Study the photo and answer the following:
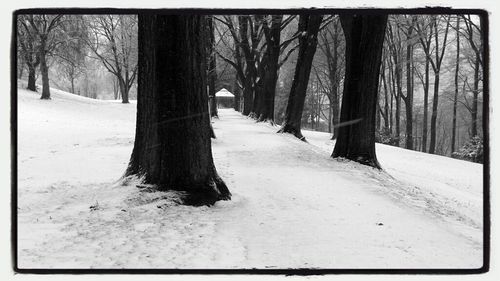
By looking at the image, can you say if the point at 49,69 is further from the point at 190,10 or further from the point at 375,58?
the point at 375,58

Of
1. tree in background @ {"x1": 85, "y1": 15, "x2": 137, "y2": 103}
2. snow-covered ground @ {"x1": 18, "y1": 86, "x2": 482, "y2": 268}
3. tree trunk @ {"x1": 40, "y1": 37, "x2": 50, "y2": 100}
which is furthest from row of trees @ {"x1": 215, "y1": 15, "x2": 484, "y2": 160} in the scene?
tree trunk @ {"x1": 40, "y1": 37, "x2": 50, "y2": 100}

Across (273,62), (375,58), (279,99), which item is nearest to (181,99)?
(375,58)

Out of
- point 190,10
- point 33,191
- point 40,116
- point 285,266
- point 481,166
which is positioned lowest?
A: point 285,266

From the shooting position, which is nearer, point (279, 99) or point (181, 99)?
point (181, 99)

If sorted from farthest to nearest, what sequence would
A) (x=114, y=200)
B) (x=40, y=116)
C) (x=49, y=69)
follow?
(x=49, y=69)
(x=40, y=116)
(x=114, y=200)

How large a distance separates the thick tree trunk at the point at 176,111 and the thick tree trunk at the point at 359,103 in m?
4.18

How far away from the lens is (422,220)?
3160mm

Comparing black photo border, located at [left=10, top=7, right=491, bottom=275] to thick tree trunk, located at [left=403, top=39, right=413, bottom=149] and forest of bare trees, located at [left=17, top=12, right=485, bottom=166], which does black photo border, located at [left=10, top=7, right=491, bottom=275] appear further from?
thick tree trunk, located at [left=403, top=39, right=413, bottom=149]

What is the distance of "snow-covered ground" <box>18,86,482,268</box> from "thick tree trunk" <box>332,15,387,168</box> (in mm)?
2286

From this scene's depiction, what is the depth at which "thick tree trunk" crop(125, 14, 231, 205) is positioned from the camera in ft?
11.7

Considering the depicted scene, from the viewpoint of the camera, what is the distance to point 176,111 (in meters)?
3.63

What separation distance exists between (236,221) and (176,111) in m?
1.21

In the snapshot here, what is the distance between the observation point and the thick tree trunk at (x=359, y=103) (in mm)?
7133

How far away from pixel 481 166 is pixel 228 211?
206cm
